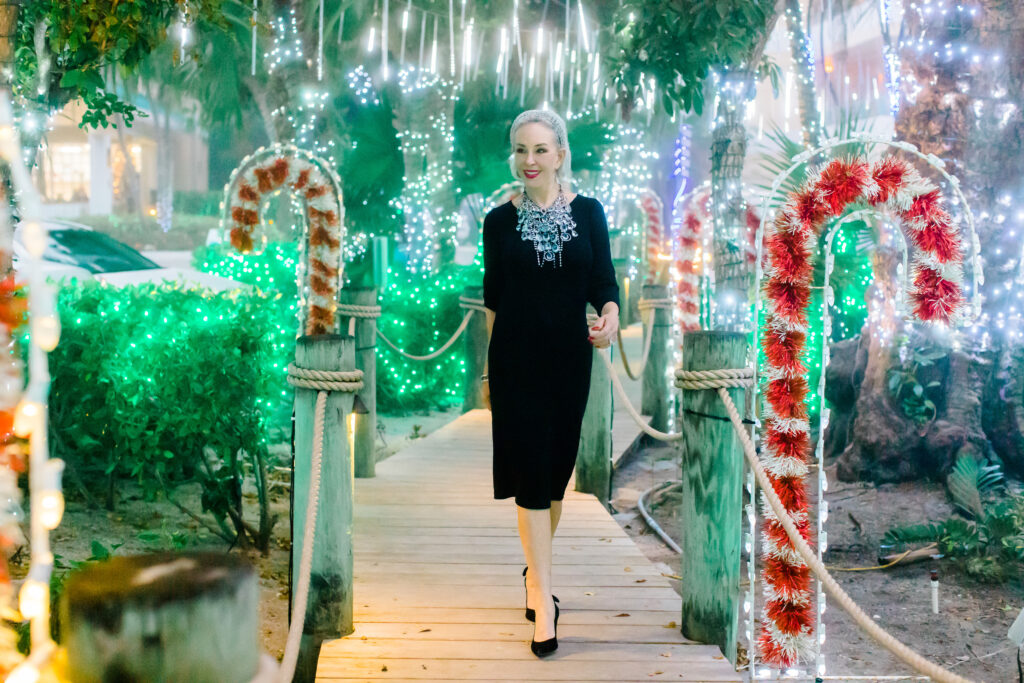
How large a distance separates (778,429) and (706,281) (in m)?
6.45

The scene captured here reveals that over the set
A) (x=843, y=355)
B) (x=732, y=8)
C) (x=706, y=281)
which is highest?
(x=732, y=8)

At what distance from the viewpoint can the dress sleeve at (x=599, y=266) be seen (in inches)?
144

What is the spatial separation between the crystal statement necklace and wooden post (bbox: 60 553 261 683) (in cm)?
249

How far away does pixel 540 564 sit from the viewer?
362 centimetres

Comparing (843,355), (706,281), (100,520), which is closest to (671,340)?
(706,281)

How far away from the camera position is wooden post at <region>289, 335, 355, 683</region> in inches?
143

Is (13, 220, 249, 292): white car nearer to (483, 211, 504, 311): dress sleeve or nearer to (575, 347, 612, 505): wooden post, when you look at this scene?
(575, 347, 612, 505): wooden post

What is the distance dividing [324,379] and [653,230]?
10464 millimetres

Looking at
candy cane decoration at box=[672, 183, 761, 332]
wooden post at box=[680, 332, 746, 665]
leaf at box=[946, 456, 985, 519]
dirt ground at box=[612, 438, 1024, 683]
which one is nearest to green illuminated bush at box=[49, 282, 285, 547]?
dirt ground at box=[612, 438, 1024, 683]

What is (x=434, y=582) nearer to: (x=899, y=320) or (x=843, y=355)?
(x=899, y=320)

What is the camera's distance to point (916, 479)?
7727 millimetres

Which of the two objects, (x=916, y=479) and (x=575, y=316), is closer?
(x=575, y=316)

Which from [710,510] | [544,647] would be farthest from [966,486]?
[544,647]

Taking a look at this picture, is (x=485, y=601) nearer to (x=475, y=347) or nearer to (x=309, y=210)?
(x=309, y=210)
